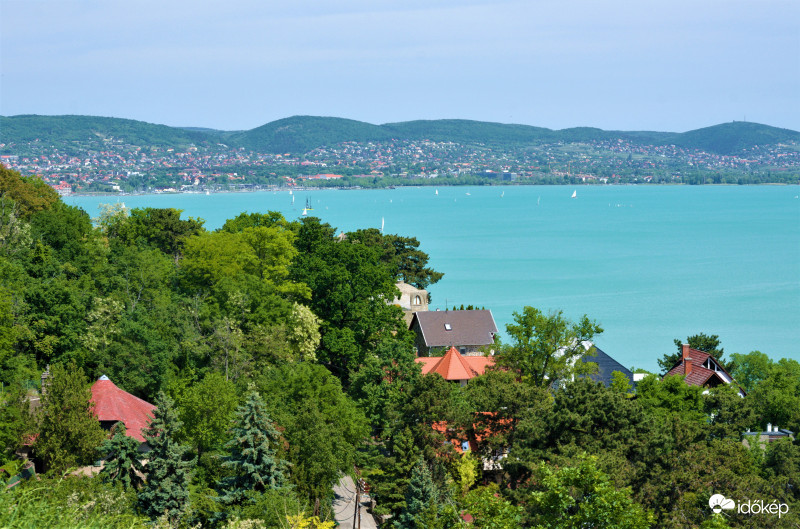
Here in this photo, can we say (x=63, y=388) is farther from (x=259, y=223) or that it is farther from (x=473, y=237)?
(x=473, y=237)

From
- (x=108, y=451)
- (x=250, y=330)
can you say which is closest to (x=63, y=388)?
(x=108, y=451)

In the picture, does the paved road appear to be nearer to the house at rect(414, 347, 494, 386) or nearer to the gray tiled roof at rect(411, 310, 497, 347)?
the house at rect(414, 347, 494, 386)

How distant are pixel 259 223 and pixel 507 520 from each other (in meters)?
37.6

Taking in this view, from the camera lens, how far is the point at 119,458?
20969mm

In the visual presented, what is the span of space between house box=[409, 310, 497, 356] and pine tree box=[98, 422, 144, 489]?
2383 cm

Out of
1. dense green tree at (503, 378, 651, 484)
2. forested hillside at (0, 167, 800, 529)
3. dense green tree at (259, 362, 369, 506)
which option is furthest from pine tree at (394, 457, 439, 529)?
dense green tree at (503, 378, 651, 484)

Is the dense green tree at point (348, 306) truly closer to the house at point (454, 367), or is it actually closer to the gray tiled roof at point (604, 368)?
the house at point (454, 367)

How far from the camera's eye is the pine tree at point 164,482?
1995 centimetres

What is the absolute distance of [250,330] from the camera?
33219mm

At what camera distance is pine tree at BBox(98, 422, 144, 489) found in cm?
2086

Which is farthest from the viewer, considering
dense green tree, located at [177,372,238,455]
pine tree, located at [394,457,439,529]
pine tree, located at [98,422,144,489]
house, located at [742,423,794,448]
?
house, located at [742,423,794,448]

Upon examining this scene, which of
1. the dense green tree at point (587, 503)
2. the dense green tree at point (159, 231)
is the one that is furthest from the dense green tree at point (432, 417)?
the dense green tree at point (159, 231)

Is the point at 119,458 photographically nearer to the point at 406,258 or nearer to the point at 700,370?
the point at 700,370

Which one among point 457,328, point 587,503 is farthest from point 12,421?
point 457,328
